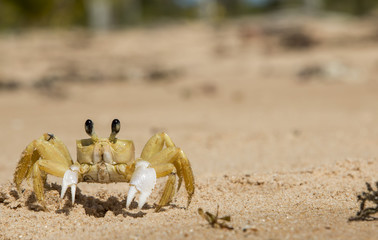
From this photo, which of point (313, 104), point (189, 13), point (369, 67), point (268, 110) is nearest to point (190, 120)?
point (268, 110)

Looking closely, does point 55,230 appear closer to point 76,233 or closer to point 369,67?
point 76,233

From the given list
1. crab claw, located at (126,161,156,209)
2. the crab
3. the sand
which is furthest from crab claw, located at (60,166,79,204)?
crab claw, located at (126,161,156,209)

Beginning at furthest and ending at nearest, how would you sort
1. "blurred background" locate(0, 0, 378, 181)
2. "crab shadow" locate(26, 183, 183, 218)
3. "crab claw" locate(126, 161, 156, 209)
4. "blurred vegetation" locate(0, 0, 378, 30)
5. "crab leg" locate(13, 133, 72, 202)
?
"blurred vegetation" locate(0, 0, 378, 30) < "blurred background" locate(0, 0, 378, 181) < "crab shadow" locate(26, 183, 183, 218) < "crab leg" locate(13, 133, 72, 202) < "crab claw" locate(126, 161, 156, 209)

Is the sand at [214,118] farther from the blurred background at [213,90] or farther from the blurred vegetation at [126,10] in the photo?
the blurred vegetation at [126,10]

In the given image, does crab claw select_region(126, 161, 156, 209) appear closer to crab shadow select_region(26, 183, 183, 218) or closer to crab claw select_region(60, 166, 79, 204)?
crab shadow select_region(26, 183, 183, 218)

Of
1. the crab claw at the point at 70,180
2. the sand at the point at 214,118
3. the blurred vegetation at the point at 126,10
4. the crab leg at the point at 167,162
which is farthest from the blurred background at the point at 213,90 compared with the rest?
the blurred vegetation at the point at 126,10

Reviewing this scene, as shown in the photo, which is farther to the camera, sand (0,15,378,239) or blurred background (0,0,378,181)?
blurred background (0,0,378,181)

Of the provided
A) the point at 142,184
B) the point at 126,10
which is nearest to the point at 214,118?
the point at 142,184
